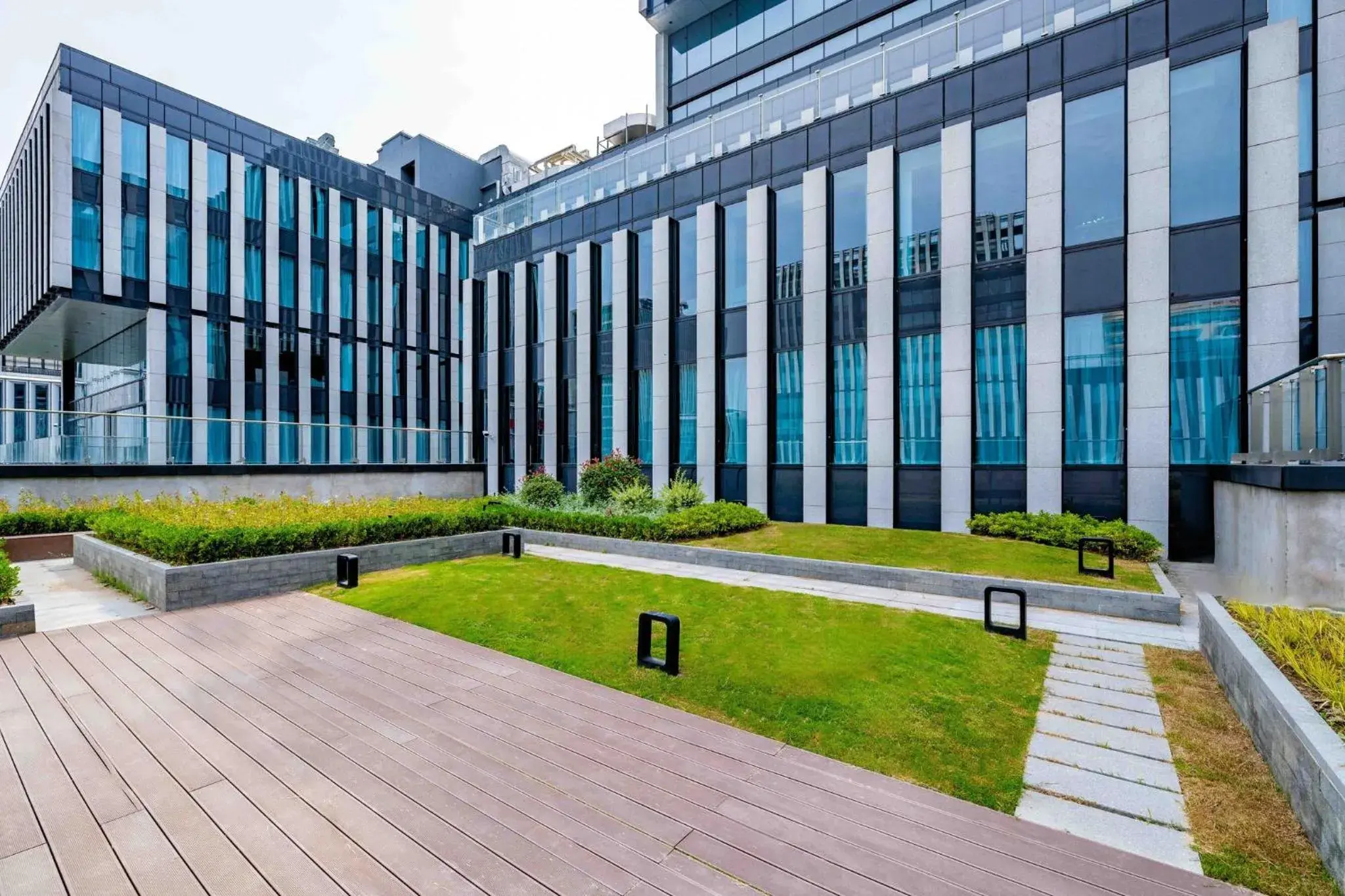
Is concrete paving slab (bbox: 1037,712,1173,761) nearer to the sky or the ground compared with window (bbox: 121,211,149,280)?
nearer to the ground

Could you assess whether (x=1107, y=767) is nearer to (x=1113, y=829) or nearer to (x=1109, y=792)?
(x=1109, y=792)

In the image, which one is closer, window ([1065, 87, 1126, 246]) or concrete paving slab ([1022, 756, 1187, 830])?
concrete paving slab ([1022, 756, 1187, 830])

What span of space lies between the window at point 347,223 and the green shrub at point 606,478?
1064 inches

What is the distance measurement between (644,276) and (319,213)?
24.1 metres

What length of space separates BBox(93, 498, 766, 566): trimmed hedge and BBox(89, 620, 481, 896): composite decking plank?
413 centimetres

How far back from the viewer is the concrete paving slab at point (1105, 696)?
657 centimetres

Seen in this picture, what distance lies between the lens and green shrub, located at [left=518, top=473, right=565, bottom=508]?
2117 cm

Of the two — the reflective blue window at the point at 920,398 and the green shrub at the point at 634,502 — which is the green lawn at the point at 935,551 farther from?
the green shrub at the point at 634,502

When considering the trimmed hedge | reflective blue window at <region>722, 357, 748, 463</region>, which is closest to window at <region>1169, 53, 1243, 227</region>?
reflective blue window at <region>722, 357, 748, 463</region>

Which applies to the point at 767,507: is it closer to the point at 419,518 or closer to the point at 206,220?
the point at 419,518

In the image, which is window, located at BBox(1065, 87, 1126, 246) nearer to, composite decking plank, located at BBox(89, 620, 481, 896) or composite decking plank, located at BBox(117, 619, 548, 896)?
composite decking plank, located at BBox(117, 619, 548, 896)

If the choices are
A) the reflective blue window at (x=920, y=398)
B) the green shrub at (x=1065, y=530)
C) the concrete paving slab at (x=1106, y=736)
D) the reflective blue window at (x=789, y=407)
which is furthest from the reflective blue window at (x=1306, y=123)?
the concrete paving slab at (x=1106, y=736)

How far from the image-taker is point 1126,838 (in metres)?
4.29

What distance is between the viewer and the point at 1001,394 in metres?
17.0
